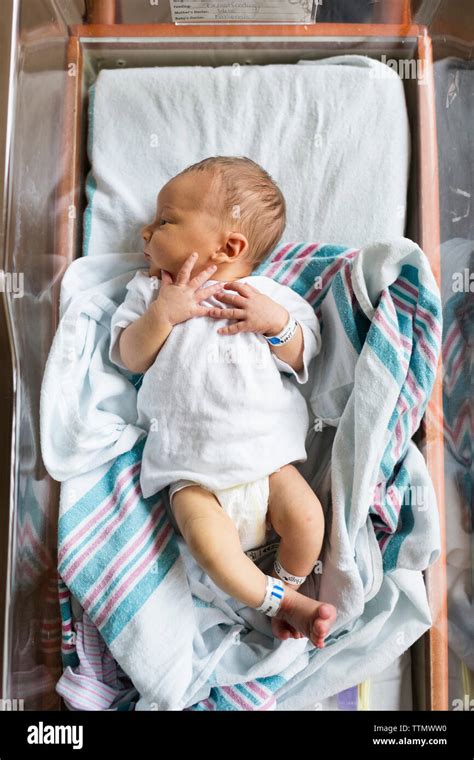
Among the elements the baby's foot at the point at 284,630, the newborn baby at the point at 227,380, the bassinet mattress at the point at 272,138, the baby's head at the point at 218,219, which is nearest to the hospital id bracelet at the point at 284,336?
the newborn baby at the point at 227,380

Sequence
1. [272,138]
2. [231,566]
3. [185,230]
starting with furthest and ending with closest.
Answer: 1. [272,138]
2. [185,230]
3. [231,566]

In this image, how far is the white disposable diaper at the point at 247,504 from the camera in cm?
100

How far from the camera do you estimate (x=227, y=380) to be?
101 centimetres

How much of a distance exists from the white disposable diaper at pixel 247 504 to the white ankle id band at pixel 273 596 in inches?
2.5

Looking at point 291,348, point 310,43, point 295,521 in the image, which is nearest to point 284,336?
point 291,348

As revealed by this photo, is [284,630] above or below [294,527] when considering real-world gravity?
below

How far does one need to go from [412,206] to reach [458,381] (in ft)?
0.92

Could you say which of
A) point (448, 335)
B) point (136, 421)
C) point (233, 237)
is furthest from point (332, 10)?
point (136, 421)

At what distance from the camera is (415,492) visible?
3.44ft

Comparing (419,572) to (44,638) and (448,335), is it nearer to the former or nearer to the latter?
(448,335)

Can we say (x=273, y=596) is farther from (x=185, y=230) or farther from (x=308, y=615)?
(x=185, y=230)

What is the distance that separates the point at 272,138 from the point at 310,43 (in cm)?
16

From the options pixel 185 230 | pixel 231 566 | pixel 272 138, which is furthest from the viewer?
pixel 272 138

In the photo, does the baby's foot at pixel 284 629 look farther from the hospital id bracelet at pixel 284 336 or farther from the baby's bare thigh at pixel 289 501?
the hospital id bracelet at pixel 284 336
